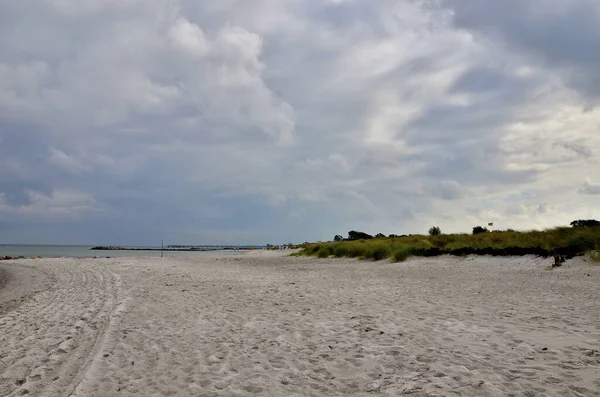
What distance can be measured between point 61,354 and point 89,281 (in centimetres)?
1246

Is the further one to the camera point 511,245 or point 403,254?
point 403,254

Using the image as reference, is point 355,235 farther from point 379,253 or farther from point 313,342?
point 313,342

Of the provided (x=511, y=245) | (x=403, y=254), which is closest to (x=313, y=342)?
(x=511, y=245)

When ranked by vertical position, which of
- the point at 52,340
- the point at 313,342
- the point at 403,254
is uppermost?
the point at 403,254

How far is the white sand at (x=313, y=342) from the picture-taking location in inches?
197

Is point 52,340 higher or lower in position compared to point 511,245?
lower

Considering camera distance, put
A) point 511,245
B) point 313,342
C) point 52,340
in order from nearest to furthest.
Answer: point 313,342, point 52,340, point 511,245

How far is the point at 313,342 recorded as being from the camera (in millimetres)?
6980

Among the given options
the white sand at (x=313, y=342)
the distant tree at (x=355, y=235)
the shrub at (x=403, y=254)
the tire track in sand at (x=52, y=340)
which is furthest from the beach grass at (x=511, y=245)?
the distant tree at (x=355, y=235)

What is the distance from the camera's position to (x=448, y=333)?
22.9ft

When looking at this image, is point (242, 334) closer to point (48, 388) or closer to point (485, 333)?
point (48, 388)

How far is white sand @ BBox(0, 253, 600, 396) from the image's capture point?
501 centimetres

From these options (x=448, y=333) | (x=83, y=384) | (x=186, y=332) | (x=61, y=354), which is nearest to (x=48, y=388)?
(x=83, y=384)

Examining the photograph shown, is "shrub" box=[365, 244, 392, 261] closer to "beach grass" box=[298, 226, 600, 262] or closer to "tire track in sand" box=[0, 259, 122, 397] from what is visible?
"beach grass" box=[298, 226, 600, 262]
